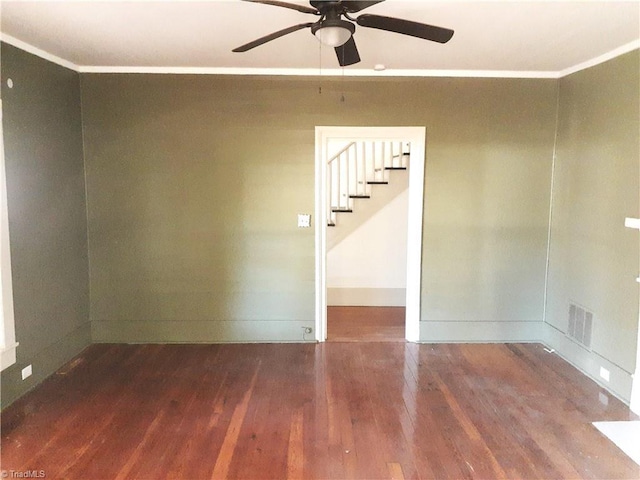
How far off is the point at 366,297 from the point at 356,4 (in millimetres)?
4261

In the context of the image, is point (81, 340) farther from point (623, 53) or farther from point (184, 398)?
point (623, 53)

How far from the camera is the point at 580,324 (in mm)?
3631

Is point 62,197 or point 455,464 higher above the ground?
point 62,197

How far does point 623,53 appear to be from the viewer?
10.2 ft

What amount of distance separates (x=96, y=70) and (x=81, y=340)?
2469mm

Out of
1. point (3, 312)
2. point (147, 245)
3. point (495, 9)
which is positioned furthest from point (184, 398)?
point (495, 9)

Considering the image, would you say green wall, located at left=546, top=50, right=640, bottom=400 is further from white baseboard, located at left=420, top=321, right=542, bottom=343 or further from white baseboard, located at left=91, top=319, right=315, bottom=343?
white baseboard, located at left=91, top=319, right=315, bottom=343

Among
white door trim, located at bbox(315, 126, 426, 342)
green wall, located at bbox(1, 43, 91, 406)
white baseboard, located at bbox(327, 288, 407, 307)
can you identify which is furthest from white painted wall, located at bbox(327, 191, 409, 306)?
A: green wall, located at bbox(1, 43, 91, 406)

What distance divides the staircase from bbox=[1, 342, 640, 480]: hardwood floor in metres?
2.06

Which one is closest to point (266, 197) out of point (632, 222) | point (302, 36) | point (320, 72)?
point (320, 72)

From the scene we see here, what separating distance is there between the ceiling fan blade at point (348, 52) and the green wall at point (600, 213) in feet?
6.70

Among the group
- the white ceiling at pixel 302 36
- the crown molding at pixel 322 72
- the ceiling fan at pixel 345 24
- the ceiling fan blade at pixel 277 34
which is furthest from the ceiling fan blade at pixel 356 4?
the crown molding at pixel 322 72

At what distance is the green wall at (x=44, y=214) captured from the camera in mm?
3039

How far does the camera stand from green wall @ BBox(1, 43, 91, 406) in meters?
3.04
